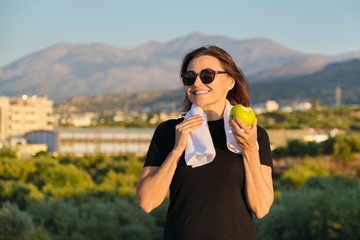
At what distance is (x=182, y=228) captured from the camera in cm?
354

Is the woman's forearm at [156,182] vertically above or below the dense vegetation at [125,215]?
above

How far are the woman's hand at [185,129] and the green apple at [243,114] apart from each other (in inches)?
5.5

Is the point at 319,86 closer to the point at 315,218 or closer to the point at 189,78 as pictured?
the point at 315,218

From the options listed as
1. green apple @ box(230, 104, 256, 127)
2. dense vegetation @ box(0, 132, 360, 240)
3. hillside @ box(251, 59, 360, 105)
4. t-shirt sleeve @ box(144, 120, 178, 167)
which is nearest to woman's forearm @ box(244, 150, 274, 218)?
green apple @ box(230, 104, 256, 127)

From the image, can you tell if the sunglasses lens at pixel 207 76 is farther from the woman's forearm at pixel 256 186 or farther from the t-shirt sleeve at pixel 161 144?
the woman's forearm at pixel 256 186

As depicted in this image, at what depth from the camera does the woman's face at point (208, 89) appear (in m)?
3.74

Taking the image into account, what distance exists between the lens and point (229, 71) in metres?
3.84

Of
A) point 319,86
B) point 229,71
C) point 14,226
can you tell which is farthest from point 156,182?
point 319,86

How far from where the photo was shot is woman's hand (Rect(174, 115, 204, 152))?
357cm

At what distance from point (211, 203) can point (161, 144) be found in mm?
355

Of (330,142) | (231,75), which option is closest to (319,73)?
(330,142)

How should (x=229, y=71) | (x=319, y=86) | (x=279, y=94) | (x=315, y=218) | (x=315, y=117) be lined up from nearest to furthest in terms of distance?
(x=229, y=71), (x=315, y=218), (x=315, y=117), (x=279, y=94), (x=319, y=86)

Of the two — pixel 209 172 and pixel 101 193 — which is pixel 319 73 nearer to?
pixel 101 193

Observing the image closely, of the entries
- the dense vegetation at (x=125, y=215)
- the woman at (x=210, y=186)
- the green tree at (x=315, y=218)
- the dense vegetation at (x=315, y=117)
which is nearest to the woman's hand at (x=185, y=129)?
the woman at (x=210, y=186)
